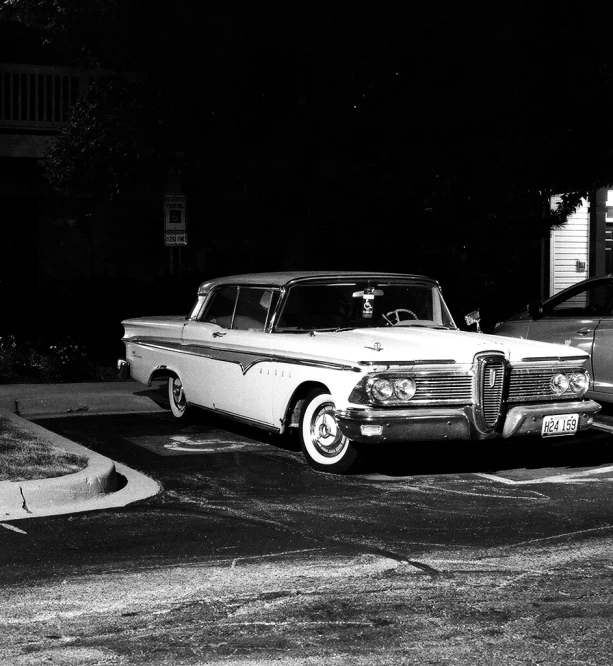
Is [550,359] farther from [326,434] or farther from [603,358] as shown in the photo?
[603,358]

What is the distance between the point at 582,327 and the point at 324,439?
3946mm

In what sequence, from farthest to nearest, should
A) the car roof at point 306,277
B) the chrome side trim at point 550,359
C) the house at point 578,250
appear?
1. the house at point 578,250
2. the car roof at point 306,277
3. the chrome side trim at point 550,359

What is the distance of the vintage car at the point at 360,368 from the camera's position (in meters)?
8.43

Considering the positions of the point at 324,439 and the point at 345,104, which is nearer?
the point at 324,439

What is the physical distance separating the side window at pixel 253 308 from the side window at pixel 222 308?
143 millimetres

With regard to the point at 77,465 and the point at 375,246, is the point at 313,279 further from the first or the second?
the point at 375,246

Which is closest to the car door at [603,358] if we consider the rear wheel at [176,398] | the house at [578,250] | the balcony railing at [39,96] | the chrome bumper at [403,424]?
the chrome bumper at [403,424]

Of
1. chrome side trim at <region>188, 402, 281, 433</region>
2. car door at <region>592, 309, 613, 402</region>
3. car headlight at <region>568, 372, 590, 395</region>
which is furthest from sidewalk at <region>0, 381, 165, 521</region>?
car door at <region>592, 309, 613, 402</region>

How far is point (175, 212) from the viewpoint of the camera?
14.4m

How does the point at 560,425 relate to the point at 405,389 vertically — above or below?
below

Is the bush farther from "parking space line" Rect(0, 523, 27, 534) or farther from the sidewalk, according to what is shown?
"parking space line" Rect(0, 523, 27, 534)

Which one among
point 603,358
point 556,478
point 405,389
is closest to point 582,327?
point 603,358

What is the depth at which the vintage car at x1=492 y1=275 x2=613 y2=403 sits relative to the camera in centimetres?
1152

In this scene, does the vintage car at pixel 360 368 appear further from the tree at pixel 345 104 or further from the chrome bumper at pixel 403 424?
the tree at pixel 345 104
